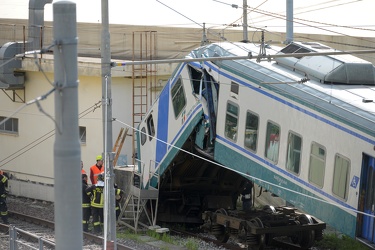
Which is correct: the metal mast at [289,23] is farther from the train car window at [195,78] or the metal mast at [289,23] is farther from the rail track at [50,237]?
the rail track at [50,237]

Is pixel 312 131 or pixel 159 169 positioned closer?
pixel 312 131

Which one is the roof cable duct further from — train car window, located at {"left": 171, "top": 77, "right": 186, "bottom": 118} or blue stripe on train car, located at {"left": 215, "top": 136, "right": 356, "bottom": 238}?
blue stripe on train car, located at {"left": 215, "top": 136, "right": 356, "bottom": 238}

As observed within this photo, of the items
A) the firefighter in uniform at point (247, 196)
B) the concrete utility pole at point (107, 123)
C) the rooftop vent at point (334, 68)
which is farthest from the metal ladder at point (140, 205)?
the rooftop vent at point (334, 68)

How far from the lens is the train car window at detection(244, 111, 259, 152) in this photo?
16.5 metres

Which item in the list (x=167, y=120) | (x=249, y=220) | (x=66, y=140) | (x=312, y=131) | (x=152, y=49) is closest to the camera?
(x=66, y=140)

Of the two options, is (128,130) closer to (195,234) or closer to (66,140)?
(195,234)

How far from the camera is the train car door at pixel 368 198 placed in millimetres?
13758

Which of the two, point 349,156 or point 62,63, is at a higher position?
point 62,63

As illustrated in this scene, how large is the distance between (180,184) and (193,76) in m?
3.28

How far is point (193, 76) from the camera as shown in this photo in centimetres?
1850

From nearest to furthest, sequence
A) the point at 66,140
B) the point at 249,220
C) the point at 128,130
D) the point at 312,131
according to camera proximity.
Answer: the point at 66,140, the point at 312,131, the point at 249,220, the point at 128,130

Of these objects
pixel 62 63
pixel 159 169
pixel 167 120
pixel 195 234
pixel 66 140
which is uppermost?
pixel 62 63

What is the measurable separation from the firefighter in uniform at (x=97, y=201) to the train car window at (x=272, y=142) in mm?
5172

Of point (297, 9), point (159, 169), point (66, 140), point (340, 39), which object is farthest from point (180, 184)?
point (66, 140)
